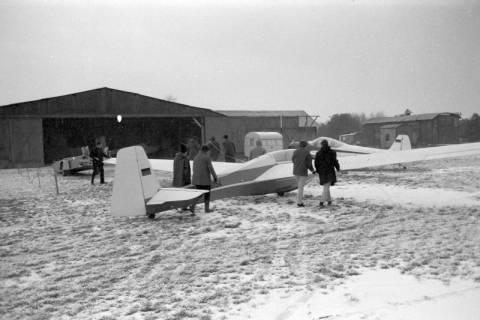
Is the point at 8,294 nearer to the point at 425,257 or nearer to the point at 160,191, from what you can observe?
the point at 160,191

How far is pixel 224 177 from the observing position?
34.1 ft

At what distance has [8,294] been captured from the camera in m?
4.55

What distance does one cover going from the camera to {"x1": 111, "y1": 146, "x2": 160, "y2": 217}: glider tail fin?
7.59 meters

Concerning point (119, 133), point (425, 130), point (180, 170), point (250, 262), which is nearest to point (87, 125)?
point (119, 133)

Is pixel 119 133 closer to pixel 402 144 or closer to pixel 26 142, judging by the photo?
pixel 26 142

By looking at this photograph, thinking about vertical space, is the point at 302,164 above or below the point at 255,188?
above

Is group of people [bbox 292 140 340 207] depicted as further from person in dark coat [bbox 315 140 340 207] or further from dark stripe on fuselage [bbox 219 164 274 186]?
dark stripe on fuselage [bbox 219 164 274 186]

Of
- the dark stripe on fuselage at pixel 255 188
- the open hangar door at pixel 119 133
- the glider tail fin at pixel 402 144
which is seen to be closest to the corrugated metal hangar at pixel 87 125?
the open hangar door at pixel 119 133

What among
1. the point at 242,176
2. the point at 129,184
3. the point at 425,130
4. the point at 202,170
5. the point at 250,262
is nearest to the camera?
the point at 250,262

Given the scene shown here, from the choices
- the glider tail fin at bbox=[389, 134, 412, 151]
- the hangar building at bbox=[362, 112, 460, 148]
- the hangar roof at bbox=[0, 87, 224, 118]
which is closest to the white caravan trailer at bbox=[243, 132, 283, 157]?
the hangar roof at bbox=[0, 87, 224, 118]

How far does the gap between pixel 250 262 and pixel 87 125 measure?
112 ft

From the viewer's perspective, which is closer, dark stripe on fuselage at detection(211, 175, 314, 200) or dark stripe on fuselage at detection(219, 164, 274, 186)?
dark stripe on fuselage at detection(211, 175, 314, 200)

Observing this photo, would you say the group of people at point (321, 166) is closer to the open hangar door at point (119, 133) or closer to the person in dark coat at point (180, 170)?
the person in dark coat at point (180, 170)

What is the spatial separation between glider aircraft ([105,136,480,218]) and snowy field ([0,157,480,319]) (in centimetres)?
47
